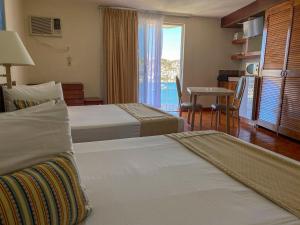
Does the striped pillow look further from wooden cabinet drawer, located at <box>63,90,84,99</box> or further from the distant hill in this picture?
the distant hill

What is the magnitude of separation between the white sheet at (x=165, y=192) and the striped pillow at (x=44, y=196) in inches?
3.8

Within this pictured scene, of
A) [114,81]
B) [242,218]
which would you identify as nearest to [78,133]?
[242,218]

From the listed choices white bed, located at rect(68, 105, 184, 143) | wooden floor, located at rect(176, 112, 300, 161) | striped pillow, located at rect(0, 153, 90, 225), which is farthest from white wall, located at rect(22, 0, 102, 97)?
striped pillow, located at rect(0, 153, 90, 225)

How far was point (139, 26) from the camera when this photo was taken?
189 inches

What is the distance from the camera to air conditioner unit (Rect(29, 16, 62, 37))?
420cm

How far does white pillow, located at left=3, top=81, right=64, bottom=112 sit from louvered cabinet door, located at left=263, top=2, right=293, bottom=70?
3.35 m

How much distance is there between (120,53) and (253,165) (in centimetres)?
393

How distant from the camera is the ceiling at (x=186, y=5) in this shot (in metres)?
4.21

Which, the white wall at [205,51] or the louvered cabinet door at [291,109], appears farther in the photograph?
the white wall at [205,51]

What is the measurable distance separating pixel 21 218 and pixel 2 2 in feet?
9.69

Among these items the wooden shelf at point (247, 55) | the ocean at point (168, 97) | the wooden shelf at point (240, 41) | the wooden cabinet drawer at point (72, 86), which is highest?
the wooden shelf at point (240, 41)

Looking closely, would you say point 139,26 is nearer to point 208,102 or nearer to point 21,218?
point 208,102

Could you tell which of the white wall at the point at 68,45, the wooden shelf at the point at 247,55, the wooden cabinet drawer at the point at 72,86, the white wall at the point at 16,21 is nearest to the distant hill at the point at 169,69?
the wooden shelf at the point at 247,55

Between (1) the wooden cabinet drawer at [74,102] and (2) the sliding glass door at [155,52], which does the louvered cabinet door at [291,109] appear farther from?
(1) the wooden cabinet drawer at [74,102]
